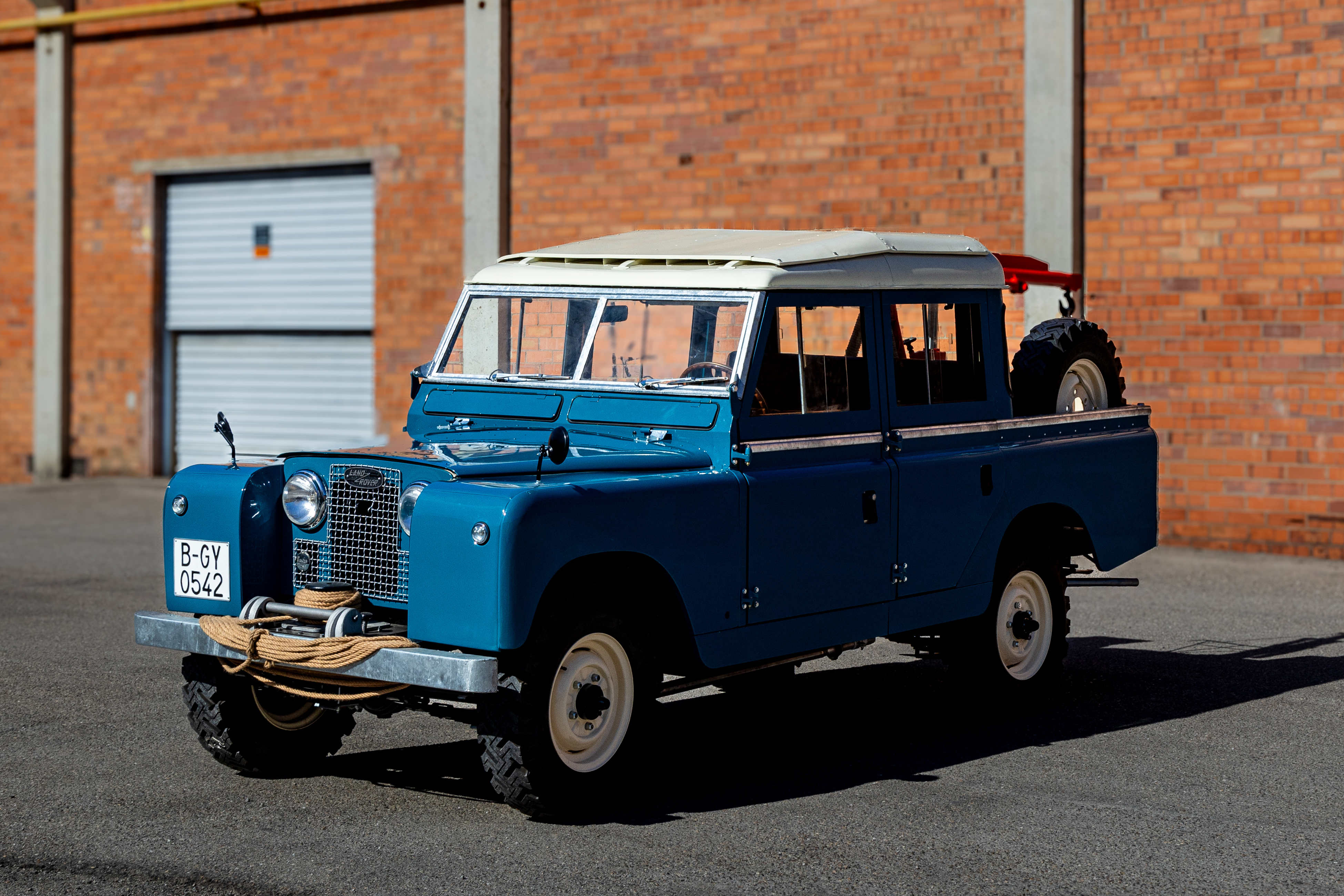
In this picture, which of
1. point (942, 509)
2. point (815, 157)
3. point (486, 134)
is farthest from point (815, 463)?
point (486, 134)

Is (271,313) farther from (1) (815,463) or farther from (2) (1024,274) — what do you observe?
(1) (815,463)

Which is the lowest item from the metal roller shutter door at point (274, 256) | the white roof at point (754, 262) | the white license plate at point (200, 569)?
the white license plate at point (200, 569)

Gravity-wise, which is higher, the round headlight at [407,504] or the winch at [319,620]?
the round headlight at [407,504]

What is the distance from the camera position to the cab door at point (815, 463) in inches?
247

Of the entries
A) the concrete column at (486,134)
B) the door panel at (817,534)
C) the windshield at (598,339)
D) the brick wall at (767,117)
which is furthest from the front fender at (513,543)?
the concrete column at (486,134)

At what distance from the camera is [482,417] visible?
6773 millimetres

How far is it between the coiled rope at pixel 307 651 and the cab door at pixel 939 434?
2.33 meters

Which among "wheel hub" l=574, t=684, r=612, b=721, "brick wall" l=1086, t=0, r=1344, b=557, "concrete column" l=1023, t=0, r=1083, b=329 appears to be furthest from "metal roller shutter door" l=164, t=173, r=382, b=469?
"wheel hub" l=574, t=684, r=612, b=721

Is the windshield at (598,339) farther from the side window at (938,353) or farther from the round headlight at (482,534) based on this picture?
the round headlight at (482,534)

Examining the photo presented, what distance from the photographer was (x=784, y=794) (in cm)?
596

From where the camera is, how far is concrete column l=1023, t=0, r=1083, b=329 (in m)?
13.7

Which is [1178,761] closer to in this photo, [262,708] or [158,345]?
[262,708]

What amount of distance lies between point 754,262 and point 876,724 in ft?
7.07

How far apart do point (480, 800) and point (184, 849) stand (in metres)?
1.08
